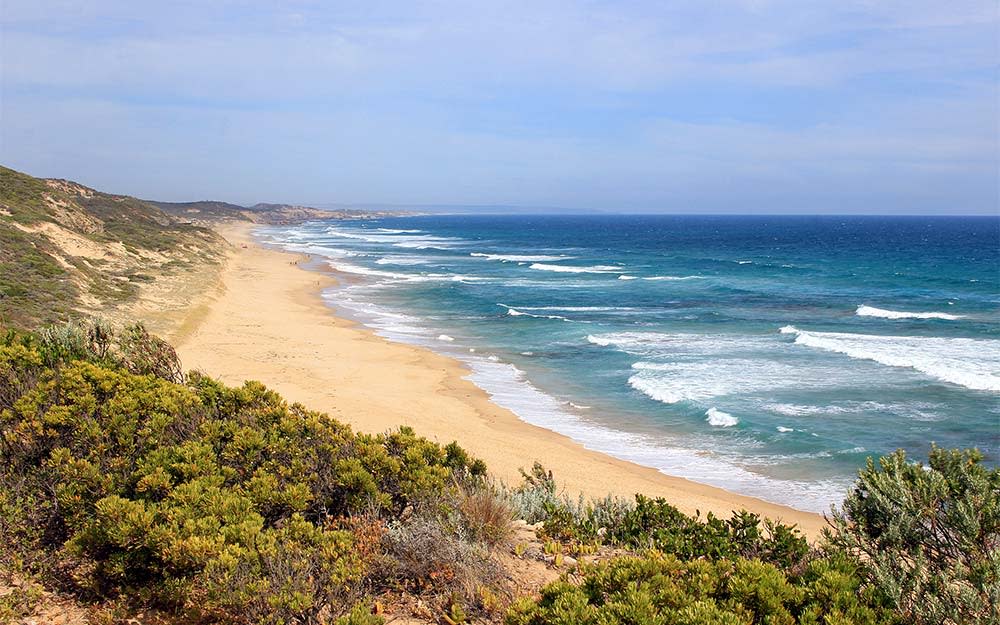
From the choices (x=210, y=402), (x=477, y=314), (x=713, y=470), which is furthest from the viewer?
(x=477, y=314)

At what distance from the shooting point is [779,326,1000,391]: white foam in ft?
70.9

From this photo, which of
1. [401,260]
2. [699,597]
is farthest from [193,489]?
[401,260]

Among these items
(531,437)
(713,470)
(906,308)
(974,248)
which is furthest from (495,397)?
(974,248)

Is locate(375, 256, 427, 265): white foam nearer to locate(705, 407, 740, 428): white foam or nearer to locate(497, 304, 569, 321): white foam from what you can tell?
locate(497, 304, 569, 321): white foam

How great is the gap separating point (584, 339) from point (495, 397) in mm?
8793

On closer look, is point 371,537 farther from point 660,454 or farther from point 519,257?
point 519,257

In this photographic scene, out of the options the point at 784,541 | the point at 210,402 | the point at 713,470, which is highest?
the point at 210,402

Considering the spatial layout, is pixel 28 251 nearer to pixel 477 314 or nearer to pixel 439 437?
pixel 477 314

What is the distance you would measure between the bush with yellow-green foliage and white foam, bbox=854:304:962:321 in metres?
32.1

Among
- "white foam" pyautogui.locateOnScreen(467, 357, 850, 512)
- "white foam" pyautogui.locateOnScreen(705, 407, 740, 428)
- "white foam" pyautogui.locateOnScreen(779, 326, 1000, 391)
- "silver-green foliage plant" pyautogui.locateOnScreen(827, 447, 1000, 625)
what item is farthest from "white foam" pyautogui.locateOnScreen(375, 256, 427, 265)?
"silver-green foliage plant" pyautogui.locateOnScreen(827, 447, 1000, 625)

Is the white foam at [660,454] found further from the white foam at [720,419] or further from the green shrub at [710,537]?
the green shrub at [710,537]

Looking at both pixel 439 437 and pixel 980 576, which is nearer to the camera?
pixel 980 576

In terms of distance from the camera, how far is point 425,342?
90.3 ft

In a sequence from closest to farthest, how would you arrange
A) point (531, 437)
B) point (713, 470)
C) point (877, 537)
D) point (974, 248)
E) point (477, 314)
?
point (877, 537) < point (713, 470) < point (531, 437) < point (477, 314) < point (974, 248)
